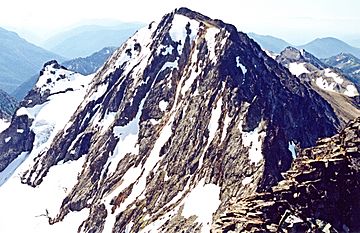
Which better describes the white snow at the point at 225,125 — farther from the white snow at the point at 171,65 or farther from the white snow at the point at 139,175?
the white snow at the point at 171,65

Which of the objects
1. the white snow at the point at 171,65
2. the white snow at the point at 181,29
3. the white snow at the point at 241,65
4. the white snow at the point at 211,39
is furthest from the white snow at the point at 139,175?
the white snow at the point at 181,29

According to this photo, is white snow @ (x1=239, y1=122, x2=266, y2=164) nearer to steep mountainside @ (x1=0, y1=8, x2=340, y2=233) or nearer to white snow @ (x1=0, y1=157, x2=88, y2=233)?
steep mountainside @ (x1=0, y1=8, x2=340, y2=233)

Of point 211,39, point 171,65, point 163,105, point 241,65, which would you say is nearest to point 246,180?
point 241,65

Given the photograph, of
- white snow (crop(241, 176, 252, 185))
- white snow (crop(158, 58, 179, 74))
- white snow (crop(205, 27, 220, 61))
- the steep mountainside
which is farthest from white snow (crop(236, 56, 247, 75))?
white snow (crop(241, 176, 252, 185))

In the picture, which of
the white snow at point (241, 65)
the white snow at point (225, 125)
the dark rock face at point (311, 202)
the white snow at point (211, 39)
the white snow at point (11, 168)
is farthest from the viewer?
the white snow at point (11, 168)

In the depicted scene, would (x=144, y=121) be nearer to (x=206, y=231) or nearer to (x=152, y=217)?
(x=152, y=217)

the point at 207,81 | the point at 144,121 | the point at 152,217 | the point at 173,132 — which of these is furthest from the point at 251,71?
the point at 152,217

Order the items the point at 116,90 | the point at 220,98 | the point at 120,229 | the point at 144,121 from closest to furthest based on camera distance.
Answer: the point at 120,229 < the point at 220,98 < the point at 144,121 < the point at 116,90
